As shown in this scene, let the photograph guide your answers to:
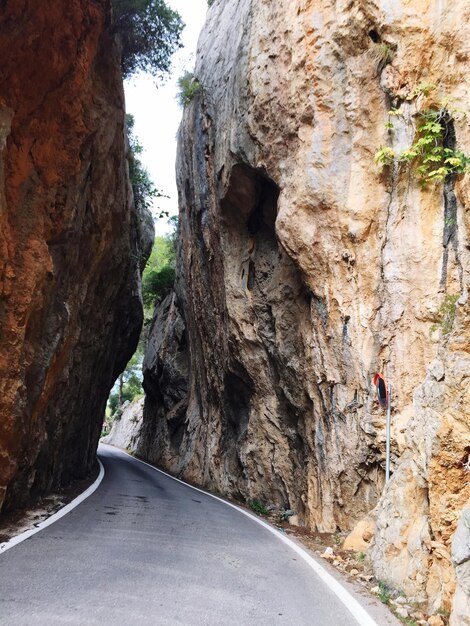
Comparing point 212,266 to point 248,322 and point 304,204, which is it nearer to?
point 248,322

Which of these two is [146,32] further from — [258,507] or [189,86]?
[258,507]

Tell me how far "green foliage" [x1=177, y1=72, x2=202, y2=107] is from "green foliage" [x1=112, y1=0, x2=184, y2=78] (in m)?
3.21

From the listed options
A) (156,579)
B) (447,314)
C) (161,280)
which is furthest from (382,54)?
(161,280)

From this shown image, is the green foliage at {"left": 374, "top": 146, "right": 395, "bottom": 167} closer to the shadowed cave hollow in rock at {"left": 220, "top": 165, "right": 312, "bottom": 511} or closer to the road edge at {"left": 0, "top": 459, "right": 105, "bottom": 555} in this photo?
the shadowed cave hollow in rock at {"left": 220, "top": 165, "right": 312, "bottom": 511}

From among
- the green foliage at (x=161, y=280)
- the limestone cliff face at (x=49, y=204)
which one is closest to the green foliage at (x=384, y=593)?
the limestone cliff face at (x=49, y=204)

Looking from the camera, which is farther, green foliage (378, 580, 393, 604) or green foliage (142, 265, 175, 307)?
green foliage (142, 265, 175, 307)

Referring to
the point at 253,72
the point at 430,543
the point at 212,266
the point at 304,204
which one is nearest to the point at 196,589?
the point at 430,543

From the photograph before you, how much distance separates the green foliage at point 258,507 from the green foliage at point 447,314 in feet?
21.2

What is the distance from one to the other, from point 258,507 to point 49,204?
868 cm

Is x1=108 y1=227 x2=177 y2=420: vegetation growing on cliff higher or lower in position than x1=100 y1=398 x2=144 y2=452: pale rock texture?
higher

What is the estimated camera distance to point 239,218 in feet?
52.2

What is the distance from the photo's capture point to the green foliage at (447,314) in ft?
21.4

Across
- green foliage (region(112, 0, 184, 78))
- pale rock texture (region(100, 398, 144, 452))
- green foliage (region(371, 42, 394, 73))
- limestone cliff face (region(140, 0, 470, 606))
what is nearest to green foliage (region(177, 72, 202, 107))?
limestone cliff face (region(140, 0, 470, 606))

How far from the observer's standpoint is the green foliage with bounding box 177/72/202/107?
17750 mm
